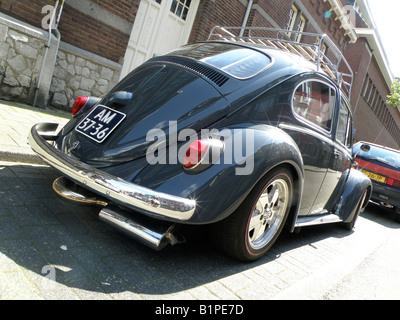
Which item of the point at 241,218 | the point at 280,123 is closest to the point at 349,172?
the point at 280,123

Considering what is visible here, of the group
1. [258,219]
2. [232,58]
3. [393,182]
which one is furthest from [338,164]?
[393,182]

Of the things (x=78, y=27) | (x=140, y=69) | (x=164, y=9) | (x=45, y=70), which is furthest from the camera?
(x=164, y=9)

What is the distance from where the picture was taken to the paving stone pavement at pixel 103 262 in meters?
1.81

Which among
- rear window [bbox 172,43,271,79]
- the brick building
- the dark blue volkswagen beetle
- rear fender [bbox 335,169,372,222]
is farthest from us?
the brick building

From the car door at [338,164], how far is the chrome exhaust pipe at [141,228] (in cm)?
202

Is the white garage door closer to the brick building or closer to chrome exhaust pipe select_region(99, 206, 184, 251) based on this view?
the brick building

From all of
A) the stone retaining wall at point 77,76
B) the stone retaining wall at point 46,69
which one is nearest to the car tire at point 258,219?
the stone retaining wall at point 46,69

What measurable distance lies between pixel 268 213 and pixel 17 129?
3281mm

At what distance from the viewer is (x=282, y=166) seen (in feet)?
8.51

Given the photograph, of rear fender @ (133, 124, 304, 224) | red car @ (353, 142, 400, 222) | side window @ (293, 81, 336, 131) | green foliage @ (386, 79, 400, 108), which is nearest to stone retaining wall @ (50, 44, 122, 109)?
side window @ (293, 81, 336, 131)

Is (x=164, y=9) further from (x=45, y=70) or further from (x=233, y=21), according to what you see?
(x=45, y=70)

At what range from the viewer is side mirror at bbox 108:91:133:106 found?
8.54 feet

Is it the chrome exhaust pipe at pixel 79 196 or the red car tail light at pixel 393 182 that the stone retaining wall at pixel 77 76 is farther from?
the red car tail light at pixel 393 182

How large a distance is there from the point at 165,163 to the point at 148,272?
0.72m
